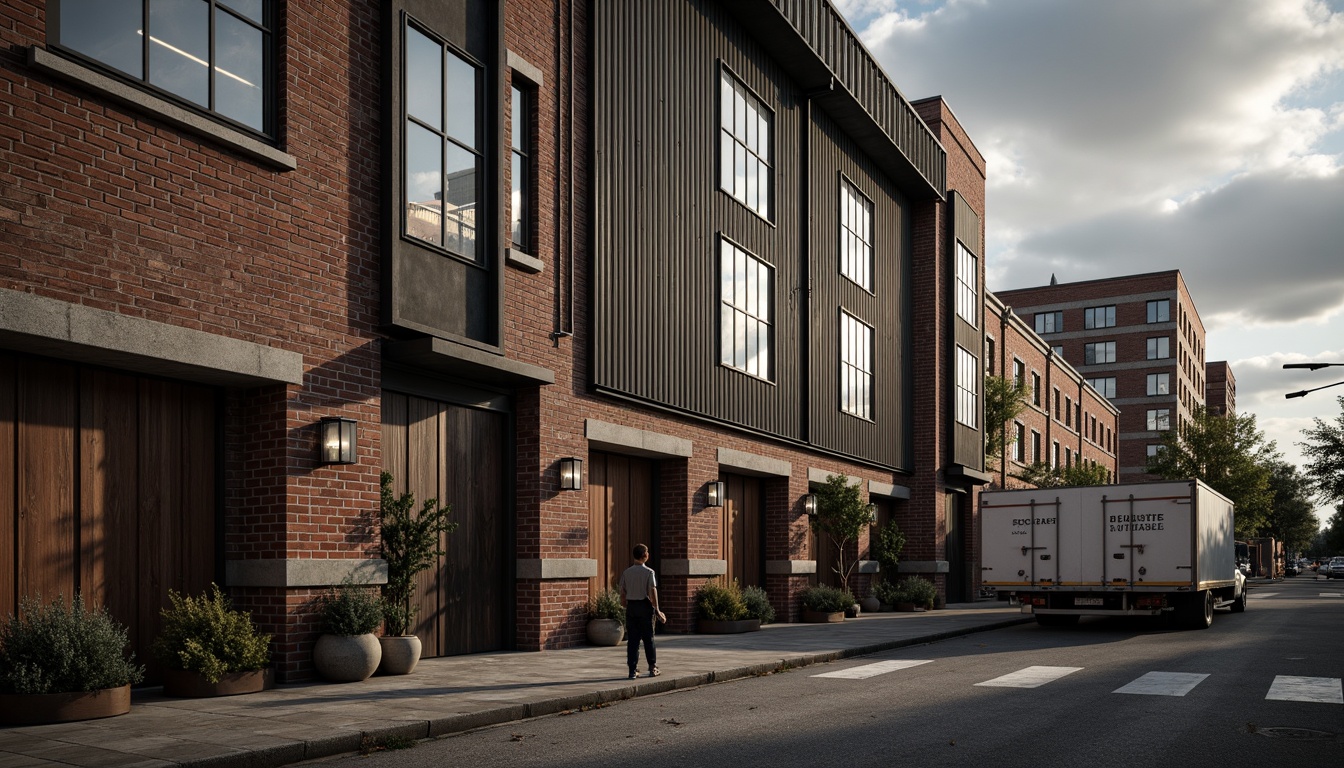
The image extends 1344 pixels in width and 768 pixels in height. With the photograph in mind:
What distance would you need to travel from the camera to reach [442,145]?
13.4m

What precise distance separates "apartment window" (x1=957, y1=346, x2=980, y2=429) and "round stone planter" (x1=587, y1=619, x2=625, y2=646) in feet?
59.3

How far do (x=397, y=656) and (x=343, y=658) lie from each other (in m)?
0.81

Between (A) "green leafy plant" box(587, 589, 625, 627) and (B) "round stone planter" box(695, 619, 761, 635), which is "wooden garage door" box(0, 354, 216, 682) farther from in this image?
(B) "round stone planter" box(695, 619, 761, 635)

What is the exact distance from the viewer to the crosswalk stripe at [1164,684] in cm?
1160

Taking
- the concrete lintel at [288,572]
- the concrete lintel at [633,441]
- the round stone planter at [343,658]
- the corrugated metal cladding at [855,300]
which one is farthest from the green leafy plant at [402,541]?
the corrugated metal cladding at [855,300]

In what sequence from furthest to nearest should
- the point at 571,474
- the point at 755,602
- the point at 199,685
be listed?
the point at 755,602 → the point at 571,474 → the point at 199,685

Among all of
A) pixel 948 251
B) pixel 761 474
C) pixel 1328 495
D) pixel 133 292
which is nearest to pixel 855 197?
pixel 948 251

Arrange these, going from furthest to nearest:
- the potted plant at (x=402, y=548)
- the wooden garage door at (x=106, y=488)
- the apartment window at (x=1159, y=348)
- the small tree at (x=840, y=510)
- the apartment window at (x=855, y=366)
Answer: the apartment window at (x=1159, y=348), the apartment window at (x=855, y=366), the small tree at (x=840, y=510), the potted plant at (x=402, y=548), the wooden garage door at (x=106, y=488)

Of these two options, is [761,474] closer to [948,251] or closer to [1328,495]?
[948,251]

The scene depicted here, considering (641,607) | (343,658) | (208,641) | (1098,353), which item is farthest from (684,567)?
(1098,353)

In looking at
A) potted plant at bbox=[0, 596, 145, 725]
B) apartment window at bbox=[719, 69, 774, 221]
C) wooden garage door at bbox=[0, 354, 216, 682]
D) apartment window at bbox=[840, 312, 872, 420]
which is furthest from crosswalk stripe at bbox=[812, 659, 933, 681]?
apartment window at bbox=[840, 312, 872, 420]

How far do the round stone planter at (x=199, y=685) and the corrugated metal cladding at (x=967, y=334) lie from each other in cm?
2390

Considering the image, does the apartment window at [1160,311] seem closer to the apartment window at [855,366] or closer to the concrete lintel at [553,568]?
the apartment window at [855,366]

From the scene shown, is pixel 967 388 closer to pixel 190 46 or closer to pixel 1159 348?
pixel 190 46
